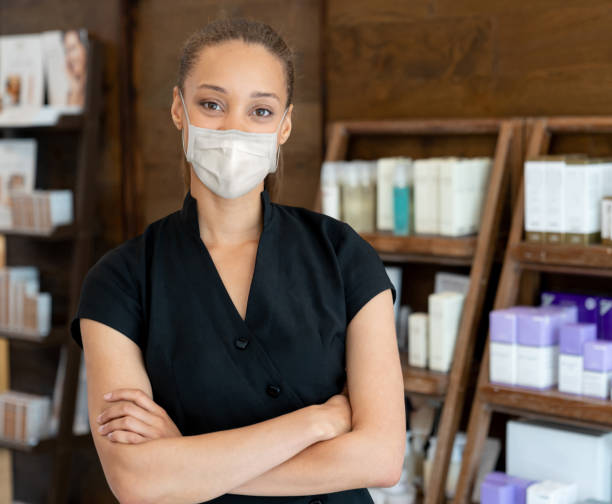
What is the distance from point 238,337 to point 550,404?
1.10m

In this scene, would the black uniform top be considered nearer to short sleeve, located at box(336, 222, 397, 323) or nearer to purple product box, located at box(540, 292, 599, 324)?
short sleeve, located at box(336, 222, 397, 323)

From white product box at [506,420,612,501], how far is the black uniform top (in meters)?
0.91

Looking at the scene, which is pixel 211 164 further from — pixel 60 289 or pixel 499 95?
pixel 60 289

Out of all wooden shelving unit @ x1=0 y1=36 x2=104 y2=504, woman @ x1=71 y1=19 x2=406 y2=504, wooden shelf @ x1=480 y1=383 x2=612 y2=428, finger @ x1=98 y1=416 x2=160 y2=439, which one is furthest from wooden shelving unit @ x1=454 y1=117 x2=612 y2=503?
wooden shelving unit @ x1=0 y1=36 x2=104 y2=504

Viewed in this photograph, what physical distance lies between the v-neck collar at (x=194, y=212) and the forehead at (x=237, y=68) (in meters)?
0.20

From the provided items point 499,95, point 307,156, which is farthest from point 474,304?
point 307,156

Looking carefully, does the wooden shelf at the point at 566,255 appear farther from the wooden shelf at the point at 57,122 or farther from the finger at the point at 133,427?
the wooden shelf at the point at 57,122

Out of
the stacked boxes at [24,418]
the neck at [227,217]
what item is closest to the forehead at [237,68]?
the neck at [227,217]

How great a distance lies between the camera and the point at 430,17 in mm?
2719

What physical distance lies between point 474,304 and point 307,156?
3.13 ft

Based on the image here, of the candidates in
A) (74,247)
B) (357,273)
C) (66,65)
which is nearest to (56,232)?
(74,247)

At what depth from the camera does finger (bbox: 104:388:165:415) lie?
137 centimetres

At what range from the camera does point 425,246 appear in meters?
2.50

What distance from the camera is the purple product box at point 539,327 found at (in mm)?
2180
